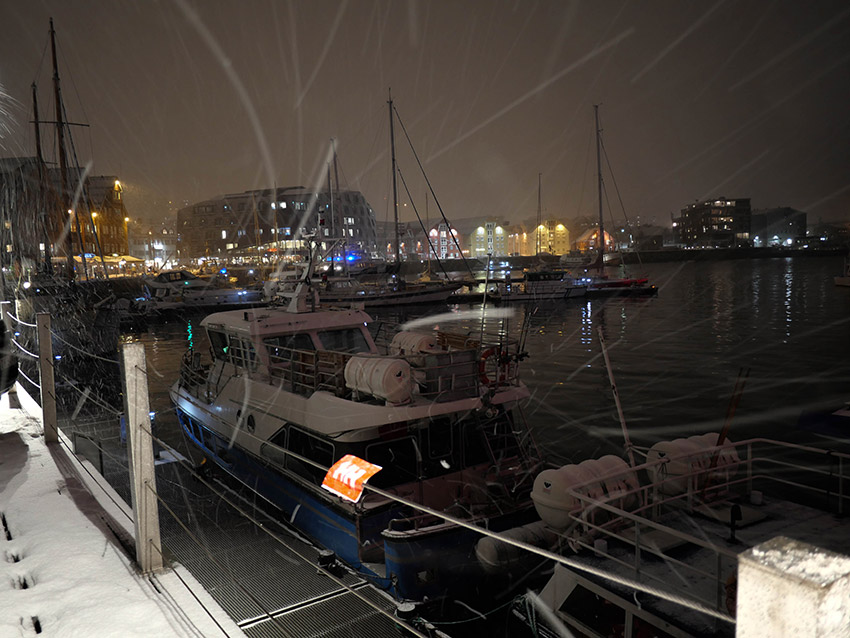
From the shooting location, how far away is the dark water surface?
1820cm

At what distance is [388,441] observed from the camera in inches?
374

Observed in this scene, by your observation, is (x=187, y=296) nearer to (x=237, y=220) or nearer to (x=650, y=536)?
(x=650, y=536)

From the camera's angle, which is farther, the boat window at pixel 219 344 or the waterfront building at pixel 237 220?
the waterfront building at pixel 237 220

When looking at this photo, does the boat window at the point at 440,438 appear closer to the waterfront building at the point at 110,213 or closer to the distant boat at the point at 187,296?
the distant boat at the point at 187,296

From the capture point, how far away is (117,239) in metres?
92.1

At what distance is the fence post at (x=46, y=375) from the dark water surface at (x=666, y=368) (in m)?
10.1

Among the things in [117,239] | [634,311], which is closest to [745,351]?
[634,311]

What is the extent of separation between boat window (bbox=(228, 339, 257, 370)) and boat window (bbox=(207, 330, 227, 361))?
537mm

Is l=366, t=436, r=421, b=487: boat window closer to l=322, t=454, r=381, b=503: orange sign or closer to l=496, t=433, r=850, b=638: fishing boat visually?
l=496, t=433, r=850, b=638: fishing boat

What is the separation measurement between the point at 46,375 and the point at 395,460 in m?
5.16

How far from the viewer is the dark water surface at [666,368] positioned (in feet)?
59.7

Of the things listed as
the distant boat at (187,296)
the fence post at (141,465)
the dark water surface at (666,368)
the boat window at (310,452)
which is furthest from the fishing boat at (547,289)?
the fence post at (141,465)

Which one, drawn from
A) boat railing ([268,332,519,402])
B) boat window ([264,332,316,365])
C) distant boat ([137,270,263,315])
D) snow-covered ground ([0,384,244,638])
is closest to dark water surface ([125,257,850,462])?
distant boat ([137,270,263,315])

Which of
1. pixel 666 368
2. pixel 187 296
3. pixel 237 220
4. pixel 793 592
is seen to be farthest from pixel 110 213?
pixel 793 592
